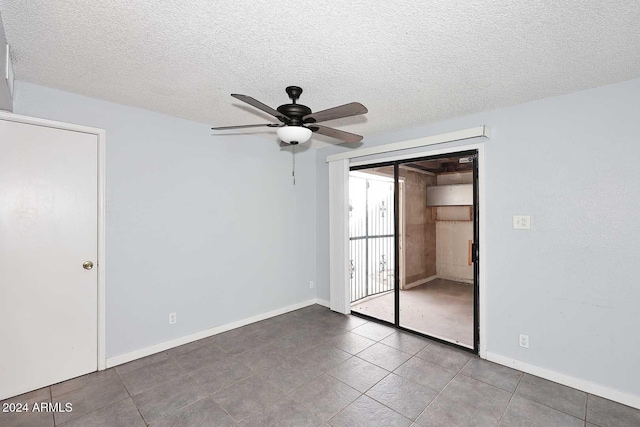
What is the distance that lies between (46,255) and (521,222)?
422 cm

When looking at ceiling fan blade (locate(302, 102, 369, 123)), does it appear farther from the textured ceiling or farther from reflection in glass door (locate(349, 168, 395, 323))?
reflection in glass door (locate(349, 168, 395, 323))

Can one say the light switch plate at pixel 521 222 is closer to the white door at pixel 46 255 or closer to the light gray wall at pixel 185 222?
the light gray wall at pixel 185 222

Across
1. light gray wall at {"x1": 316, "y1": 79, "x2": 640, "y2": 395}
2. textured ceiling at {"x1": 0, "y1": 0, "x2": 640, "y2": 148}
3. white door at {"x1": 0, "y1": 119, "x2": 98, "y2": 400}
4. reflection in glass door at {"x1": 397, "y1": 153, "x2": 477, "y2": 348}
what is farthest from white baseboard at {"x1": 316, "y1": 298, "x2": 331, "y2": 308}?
textured ceiling at {"x1": 0, "y1": 0, "x2": 640, "y2": 148}

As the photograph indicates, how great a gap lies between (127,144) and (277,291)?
8.33ft

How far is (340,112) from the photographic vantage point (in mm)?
2027

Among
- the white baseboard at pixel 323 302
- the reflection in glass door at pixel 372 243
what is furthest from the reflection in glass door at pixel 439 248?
the white baseboard at pixel 323 302

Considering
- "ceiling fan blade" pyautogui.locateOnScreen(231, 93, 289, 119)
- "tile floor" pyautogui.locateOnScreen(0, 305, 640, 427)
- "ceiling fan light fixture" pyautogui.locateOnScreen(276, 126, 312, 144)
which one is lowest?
"tile floor" pyautogui.locateOnScreen(0, 305, 640, 427)

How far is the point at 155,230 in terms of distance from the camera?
3006 mm

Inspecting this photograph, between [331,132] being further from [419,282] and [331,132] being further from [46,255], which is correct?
[46,255]

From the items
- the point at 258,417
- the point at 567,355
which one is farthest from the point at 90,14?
the point at 567,355

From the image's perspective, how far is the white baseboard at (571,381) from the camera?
87.3 inches

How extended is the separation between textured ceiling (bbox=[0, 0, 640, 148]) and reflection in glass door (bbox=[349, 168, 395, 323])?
4.86 ft

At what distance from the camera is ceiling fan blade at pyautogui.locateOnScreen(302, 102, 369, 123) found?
6.38ft

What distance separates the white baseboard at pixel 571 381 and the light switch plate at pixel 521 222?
1.26m
